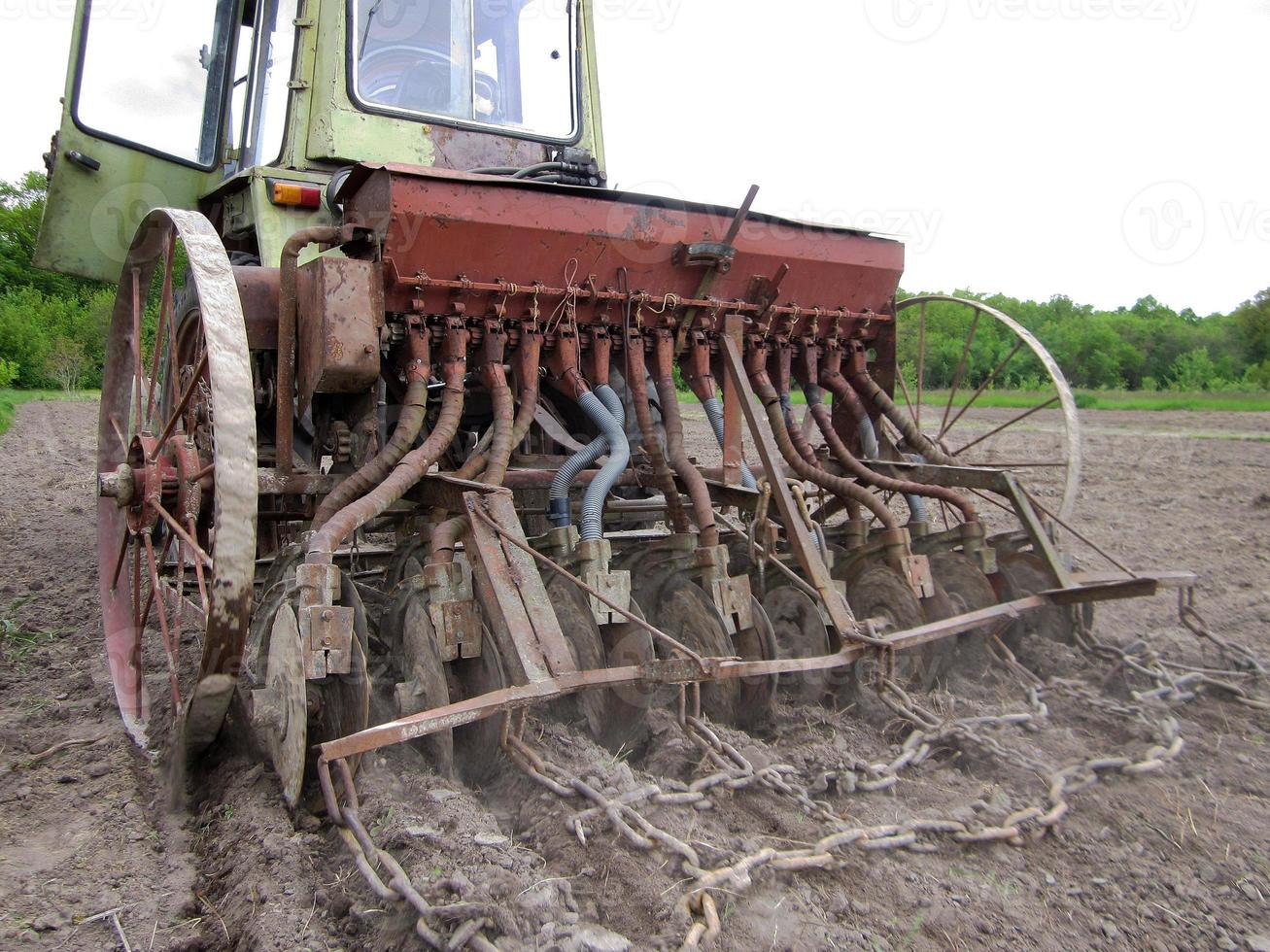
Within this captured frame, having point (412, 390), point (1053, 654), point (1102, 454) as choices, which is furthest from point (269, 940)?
point (1102, 454)

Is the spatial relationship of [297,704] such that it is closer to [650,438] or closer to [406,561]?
[406,561]

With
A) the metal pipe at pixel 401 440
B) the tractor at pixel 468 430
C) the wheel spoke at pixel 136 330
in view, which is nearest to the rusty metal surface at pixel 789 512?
the tractor at pixel 468 430

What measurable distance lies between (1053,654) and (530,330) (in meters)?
2.32

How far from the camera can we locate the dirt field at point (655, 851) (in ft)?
6.64

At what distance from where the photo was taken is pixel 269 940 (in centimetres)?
199

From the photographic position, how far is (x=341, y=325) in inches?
124

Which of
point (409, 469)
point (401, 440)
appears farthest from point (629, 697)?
point (401, 440)

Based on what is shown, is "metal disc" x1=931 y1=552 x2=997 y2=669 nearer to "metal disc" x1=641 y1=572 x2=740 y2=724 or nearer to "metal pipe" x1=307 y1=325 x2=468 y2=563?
"metal disc" x1=641 y1=572 x2=740 y2=724

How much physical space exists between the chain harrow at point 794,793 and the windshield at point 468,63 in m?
2.93

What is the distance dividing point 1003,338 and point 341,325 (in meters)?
28.5

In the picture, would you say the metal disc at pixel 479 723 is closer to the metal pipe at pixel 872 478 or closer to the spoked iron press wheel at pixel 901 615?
the spoked iron press wheel at pixel 901 615

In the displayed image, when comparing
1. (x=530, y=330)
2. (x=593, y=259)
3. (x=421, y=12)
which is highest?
(x=421, y=12)

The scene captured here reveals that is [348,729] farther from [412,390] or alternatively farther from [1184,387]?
[1184,387]

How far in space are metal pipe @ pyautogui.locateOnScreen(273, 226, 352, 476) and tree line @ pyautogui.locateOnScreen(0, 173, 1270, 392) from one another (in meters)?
19.6
